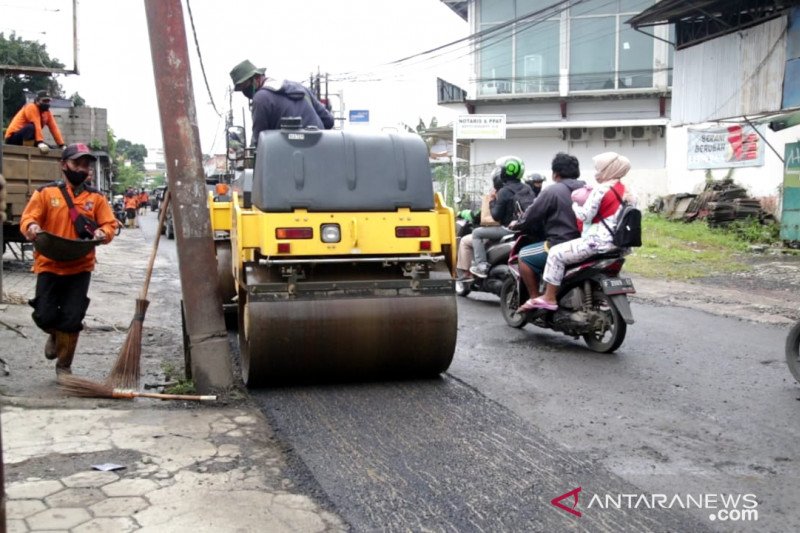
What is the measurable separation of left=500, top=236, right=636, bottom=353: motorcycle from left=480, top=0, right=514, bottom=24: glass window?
28.7 meters

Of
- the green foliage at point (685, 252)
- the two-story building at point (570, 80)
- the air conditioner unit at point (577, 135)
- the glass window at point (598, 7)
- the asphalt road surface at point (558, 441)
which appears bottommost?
the green foliage at point (685, 252)

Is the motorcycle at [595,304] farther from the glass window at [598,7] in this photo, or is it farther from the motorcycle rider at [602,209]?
the glass window at [598,7]

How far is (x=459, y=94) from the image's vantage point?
119 ft

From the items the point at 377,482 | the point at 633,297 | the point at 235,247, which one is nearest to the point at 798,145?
the point at 633,297

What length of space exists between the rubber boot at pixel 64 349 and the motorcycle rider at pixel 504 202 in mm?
5013

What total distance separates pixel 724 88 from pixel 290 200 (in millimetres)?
14906

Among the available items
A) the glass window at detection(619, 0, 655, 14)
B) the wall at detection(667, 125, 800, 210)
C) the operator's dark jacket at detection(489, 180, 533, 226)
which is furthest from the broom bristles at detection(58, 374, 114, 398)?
the glass window at detection(619, 0, 655, 14)

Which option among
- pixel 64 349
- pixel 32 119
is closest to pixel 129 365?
pixel 64 349

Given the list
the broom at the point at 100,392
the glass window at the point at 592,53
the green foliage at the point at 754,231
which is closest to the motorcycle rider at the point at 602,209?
the broom at the point at 100,392

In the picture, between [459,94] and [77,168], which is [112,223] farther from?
[459,94]

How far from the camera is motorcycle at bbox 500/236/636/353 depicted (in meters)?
6.97

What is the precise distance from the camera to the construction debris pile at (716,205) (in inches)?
801

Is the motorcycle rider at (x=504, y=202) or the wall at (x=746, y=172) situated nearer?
the motorcycle rider at (x=504, y=202)

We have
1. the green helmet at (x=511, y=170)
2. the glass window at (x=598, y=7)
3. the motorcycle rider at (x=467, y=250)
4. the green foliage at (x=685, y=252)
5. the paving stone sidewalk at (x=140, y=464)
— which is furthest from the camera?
the glass window at (x=598, y=7)
